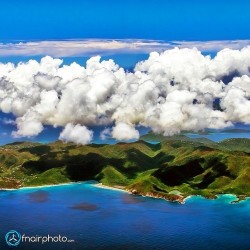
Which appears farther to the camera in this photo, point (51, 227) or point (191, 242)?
point (51, 227)

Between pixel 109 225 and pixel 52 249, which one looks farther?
pixel 109 225

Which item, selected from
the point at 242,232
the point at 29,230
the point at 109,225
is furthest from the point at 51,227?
the point at 242,232

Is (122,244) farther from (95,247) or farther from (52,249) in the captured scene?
(52,249)

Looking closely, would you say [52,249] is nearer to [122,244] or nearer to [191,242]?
[122,244]

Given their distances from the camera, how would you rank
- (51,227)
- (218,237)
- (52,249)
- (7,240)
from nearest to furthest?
(52,249)
(7,240)
(218,237)
(51,227)

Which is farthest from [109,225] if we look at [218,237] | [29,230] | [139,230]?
[218,237]

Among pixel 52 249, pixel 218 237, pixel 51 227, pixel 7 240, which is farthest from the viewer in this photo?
pixel 51 227
